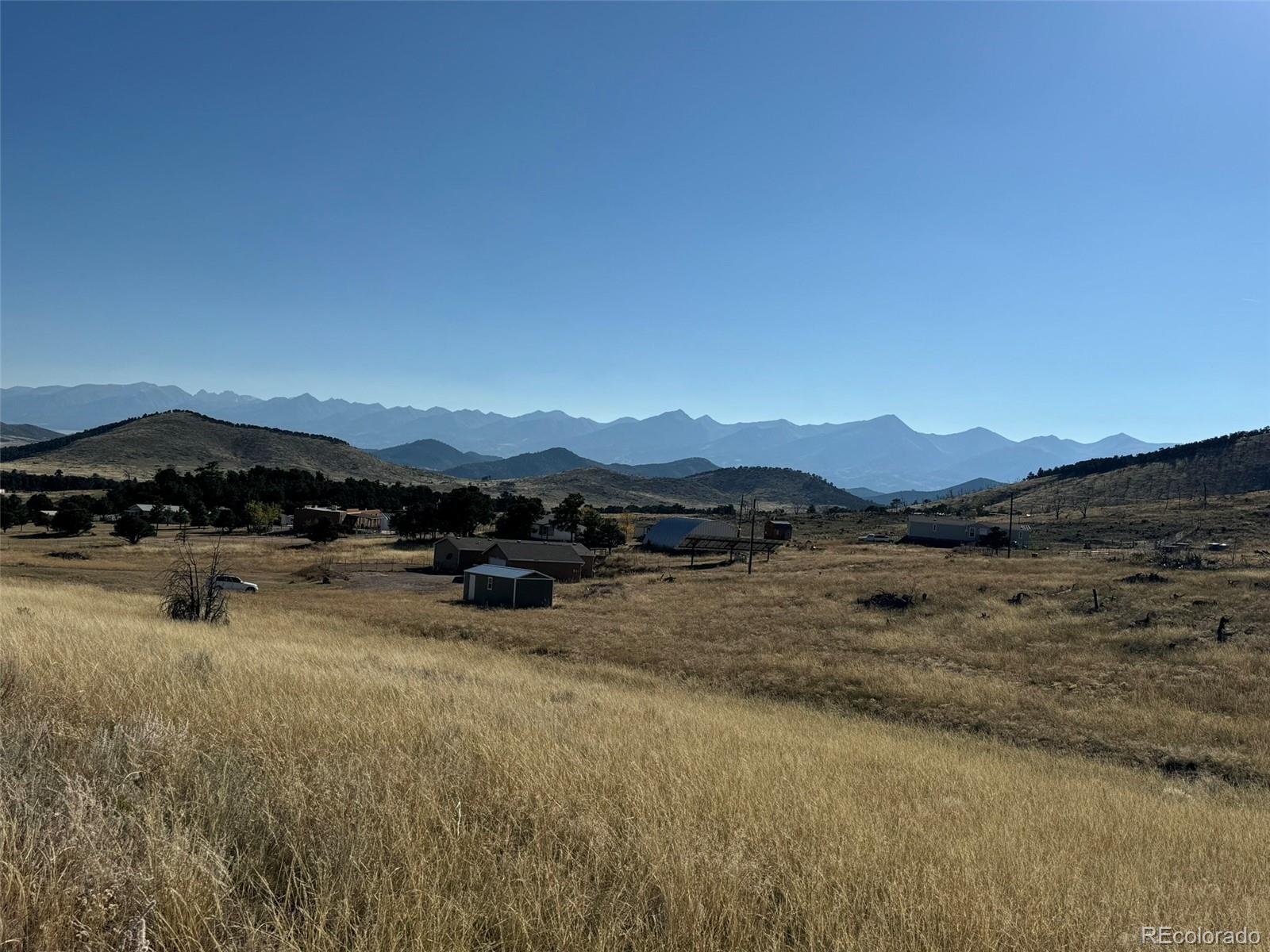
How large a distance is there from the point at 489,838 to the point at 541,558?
5892cm

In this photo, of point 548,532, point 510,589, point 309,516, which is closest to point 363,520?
point 309,516

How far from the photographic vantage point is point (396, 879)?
149 inches

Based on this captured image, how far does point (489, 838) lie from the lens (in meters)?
4.41

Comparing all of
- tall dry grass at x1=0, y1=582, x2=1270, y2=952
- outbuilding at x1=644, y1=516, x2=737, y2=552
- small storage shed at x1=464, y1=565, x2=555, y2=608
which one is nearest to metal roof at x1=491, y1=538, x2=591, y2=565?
small storage shed at x1=464, y1=565, x2=555, y2=608

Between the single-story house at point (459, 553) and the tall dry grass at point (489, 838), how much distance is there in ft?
193

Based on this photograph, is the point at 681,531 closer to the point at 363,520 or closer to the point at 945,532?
the point at 945,532

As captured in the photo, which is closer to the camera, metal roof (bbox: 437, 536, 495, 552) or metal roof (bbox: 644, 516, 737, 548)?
metal roof (bbox: 437, 536, 495, 552)

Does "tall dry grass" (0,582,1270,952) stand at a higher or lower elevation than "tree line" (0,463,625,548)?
higher

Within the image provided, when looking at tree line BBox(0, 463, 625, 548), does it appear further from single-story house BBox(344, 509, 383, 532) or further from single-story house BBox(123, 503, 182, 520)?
single-story house BBox(344, 509, 383, 532)

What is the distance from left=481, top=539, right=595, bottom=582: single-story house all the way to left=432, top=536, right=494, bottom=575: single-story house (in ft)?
4.46

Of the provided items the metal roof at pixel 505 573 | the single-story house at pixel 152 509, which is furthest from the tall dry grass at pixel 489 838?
the single-story house at pixel 152 509

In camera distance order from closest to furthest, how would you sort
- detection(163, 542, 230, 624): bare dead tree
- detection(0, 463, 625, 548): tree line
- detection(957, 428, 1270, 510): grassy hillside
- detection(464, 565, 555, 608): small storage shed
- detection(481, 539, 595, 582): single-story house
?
detection(163, 542, 230, 624): bare dead tree
detection(464, 565, 555, 608): small storage shed
detection(481, 539, 595, 582): single-story house
detection(0, 463, 625, 548): tree line
detection(957, 428, 1270, 510): grassy hillside

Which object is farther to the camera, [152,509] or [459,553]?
[152,509]

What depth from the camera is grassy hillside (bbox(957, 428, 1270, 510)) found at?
445 ft
